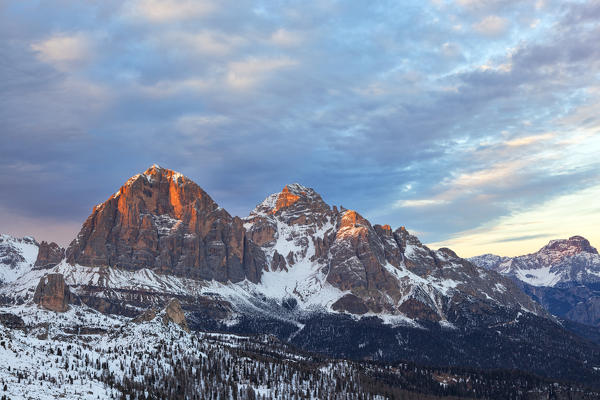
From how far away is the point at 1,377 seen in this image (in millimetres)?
177250

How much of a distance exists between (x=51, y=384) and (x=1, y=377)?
1706 centimetres

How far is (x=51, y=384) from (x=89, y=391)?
43.9 ft

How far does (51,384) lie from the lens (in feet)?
625

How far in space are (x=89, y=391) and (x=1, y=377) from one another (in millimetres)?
30343

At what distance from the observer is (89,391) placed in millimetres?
199500

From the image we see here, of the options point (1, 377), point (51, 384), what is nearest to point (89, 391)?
point (51, 384)

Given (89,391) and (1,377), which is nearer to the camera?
(1,377)

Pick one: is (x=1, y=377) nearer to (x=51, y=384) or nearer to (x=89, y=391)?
(x=51, y=384)

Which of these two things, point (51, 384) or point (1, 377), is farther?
point (51, 384)
